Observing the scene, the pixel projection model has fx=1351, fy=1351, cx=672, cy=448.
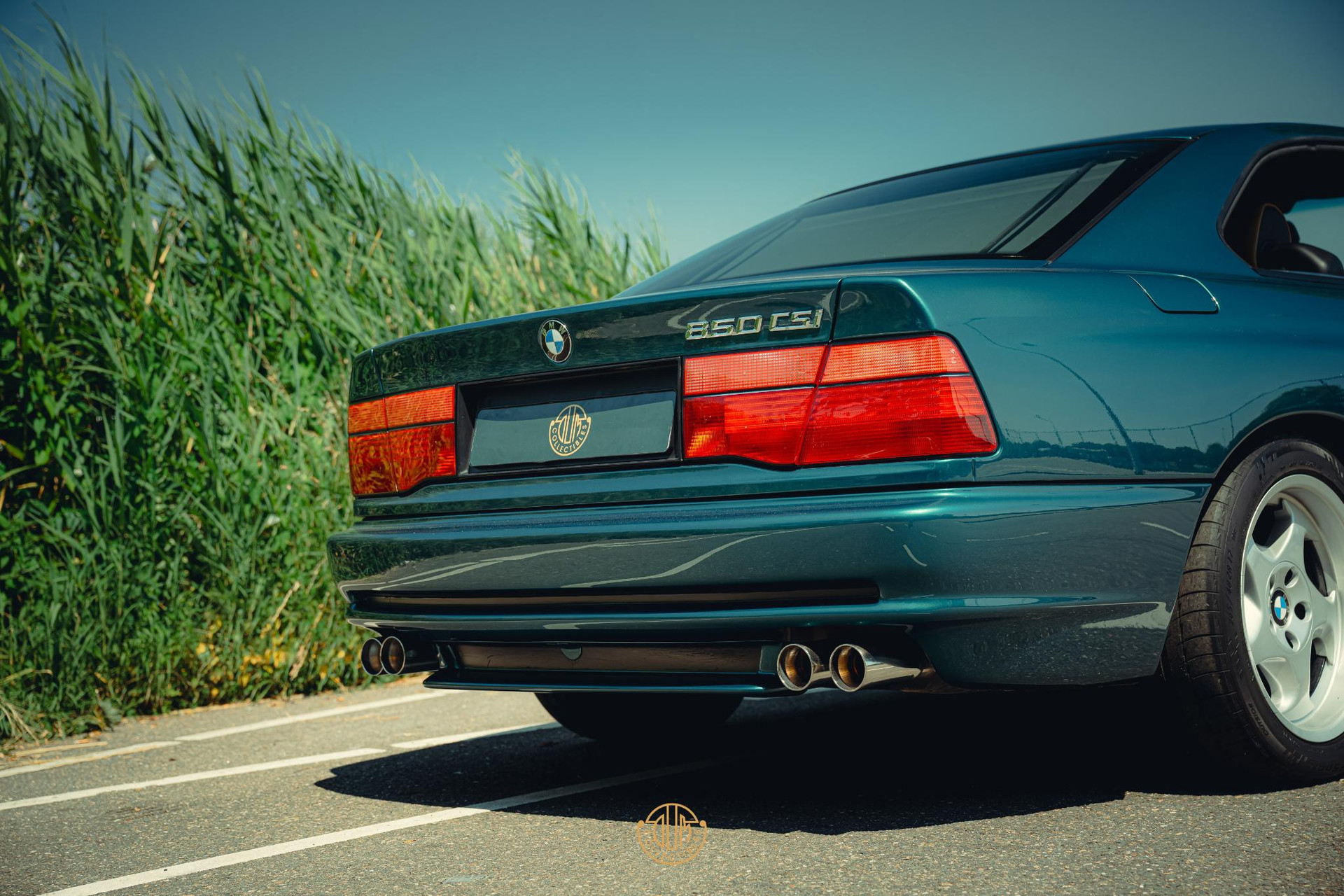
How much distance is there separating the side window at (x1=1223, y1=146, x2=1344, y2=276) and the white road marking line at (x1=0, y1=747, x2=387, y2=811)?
3125 millimetres

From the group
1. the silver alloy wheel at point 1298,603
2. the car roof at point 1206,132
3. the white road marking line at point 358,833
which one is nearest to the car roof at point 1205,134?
the car roof at point 1206,132

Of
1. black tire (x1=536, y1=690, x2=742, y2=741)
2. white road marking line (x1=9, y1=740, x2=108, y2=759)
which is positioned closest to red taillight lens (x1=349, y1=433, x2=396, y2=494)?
black tire (x1=536, y1=690, x2=742, y2=741)

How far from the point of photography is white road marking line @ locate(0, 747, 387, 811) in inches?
158

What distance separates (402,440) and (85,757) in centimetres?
218

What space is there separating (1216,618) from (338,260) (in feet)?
17.5

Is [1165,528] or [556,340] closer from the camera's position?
[1165,528]

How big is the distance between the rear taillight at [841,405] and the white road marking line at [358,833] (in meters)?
1.24

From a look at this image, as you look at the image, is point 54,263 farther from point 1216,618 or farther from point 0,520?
point 1216,618

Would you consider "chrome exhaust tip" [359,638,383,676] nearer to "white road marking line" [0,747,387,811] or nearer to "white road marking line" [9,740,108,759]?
"white road marking line" [0,747,387,811]

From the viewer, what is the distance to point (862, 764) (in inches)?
149

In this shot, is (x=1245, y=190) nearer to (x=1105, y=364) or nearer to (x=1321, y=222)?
(x=1321, y=222)

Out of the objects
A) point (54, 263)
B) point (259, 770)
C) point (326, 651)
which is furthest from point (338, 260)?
point (259, 770)

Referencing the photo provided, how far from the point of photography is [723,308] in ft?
9.50

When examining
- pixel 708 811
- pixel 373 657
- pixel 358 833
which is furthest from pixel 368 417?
pixel 708 811
